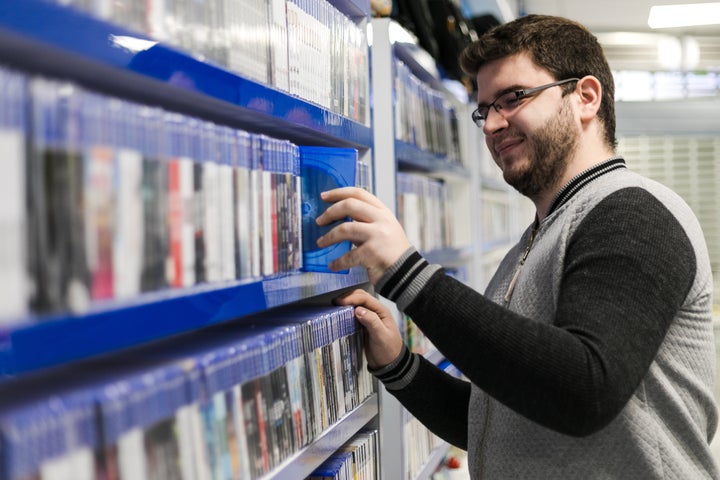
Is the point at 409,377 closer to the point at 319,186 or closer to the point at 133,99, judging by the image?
the point at 319,186

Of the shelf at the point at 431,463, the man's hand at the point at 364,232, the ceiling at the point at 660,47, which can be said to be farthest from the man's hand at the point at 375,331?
the ceiling at the point at 660,47

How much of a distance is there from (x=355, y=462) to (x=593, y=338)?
76 cm

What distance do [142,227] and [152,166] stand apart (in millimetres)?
77

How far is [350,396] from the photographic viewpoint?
5.16 feet

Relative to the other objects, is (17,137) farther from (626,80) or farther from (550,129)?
(626,80)

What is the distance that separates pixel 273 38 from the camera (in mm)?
1276

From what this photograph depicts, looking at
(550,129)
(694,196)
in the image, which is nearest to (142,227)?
(550,129)

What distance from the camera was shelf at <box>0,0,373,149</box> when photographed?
2.28ft

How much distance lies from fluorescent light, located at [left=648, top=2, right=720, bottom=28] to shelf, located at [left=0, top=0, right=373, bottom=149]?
5125 millimetres

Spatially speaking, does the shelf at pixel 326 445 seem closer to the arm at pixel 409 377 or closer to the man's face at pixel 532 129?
the arm at pixel 409 377

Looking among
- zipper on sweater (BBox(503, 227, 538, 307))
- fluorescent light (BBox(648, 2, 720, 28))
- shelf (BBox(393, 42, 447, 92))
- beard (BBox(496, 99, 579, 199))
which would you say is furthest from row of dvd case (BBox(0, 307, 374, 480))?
fluorescent light (BBox(648, 2, 720, 28))

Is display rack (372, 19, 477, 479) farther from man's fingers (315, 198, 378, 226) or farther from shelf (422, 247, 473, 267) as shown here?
man's fingers (315, 198, 378, 226)

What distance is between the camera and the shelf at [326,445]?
1224 mm

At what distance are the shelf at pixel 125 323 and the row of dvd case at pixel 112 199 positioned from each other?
16 millimetres
